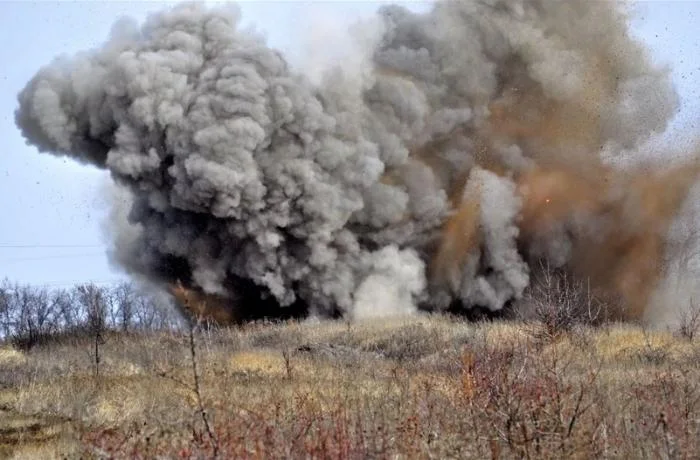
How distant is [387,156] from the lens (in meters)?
36.1

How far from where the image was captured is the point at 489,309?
37094 millimetres

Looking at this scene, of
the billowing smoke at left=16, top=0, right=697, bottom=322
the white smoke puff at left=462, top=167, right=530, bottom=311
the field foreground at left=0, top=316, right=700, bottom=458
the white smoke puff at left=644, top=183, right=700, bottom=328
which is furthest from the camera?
the white smoke puff at left=644, top=183, right=700, bottom=328

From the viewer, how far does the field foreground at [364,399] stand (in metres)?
7.65

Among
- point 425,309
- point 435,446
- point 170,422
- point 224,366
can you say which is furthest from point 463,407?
point 425,309

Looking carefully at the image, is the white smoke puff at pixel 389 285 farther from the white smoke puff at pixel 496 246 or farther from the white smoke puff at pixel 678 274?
the white smoke puff at pixel 678 274

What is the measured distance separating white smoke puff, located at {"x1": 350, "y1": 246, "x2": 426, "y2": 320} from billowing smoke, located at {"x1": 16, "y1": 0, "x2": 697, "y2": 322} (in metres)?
0.10

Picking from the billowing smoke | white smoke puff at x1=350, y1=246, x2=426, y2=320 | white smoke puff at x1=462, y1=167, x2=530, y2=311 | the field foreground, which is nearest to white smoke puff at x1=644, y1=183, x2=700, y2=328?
the billowing smoke

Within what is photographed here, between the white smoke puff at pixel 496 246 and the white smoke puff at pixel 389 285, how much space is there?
308 cm

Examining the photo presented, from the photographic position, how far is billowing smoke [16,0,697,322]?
1312 inches

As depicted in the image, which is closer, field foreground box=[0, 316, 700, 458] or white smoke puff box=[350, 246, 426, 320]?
field foreground box=[0, 316, 700, 458]

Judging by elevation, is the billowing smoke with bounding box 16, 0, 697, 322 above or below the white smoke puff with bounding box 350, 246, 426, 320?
above

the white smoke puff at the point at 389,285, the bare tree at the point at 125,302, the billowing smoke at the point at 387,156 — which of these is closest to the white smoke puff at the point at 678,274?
the billowing smoke at the point at 387,156

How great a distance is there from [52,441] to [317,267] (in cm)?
2406

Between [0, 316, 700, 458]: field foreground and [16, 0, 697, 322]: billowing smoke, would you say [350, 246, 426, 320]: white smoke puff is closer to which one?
[16, 0, 697, 322]: billowing smoke
